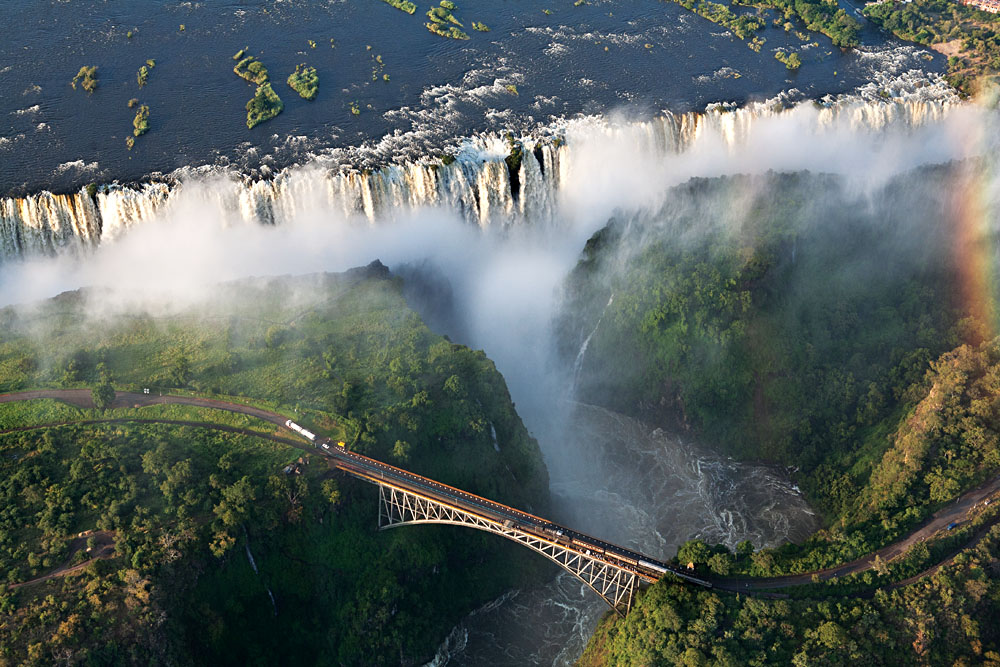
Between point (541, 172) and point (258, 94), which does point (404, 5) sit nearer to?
point (258, 94)

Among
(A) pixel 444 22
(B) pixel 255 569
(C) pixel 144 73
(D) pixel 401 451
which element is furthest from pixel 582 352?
(C) pixel 144 73

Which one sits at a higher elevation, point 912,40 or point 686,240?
point 912,40

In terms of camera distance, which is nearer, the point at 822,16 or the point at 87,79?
the point at 87,79

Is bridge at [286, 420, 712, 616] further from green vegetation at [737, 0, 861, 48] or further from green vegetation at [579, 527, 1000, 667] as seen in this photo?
green vegetation at [737, 0, 861, 48]

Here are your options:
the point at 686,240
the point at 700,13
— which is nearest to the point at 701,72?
the point at 700,13

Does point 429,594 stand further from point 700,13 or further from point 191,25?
point 700,13
